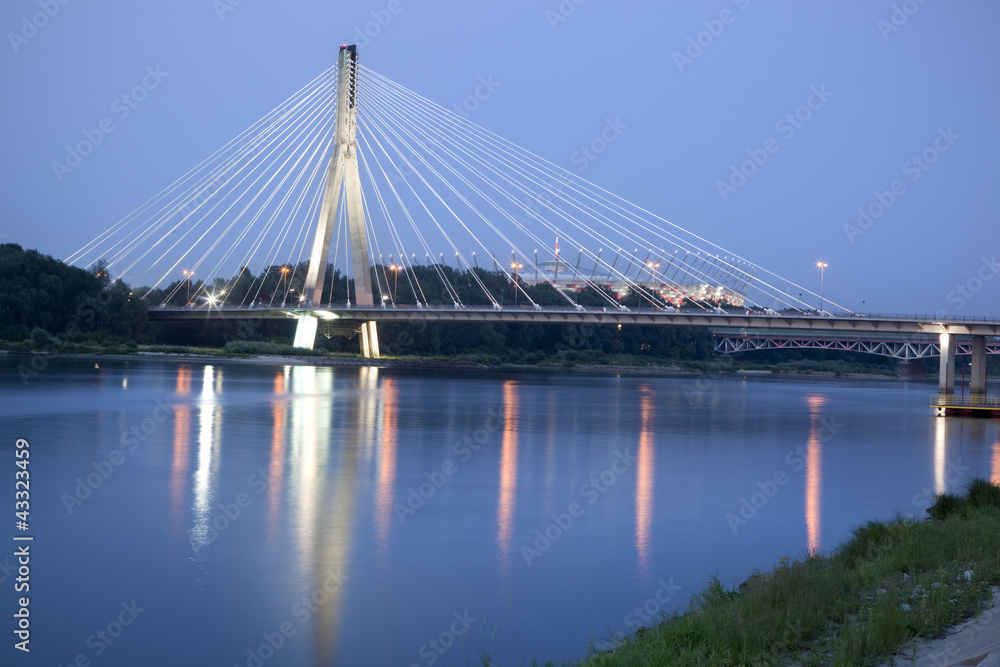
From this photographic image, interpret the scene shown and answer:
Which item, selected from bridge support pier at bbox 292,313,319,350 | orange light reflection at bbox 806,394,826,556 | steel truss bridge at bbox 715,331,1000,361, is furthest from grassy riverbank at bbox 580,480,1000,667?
steel truss bridge at bbox 715,331,1000,361

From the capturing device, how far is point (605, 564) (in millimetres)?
11305

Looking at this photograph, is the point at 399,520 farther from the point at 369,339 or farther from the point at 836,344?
the point at 836,344

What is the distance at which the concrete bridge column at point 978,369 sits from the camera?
44156 millimetres

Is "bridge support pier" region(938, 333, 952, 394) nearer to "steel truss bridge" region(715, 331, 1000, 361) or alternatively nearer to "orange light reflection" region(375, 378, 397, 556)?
"orange light reflection" region(375, 378, 397, 556)

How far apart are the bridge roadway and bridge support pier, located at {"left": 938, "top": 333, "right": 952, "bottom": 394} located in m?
1.00

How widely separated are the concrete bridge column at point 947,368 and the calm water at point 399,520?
15.5 meters

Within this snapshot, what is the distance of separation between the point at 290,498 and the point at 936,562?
9461 mm

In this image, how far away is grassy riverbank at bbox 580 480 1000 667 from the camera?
21.2ft

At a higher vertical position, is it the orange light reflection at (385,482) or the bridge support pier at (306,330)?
the bridge support pier at (306,330)

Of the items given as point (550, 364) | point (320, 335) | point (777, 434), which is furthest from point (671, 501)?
point (550, 364)

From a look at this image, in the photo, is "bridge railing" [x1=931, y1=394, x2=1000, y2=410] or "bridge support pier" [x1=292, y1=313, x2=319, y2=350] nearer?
"bridge railing" [x1=931, y1=394, x2=1000, y2=410]

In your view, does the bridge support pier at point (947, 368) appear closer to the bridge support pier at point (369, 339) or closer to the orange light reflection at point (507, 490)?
the orange light reflection at point (507, 490)

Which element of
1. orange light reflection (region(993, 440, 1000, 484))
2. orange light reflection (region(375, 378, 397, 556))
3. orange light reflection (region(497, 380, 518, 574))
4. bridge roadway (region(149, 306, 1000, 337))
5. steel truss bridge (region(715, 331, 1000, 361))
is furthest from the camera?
steel truss bridge (region(715, 331, 1000, 361))

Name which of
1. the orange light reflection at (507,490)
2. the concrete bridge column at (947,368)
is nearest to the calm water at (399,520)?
the orange light reflection at (507,490)
